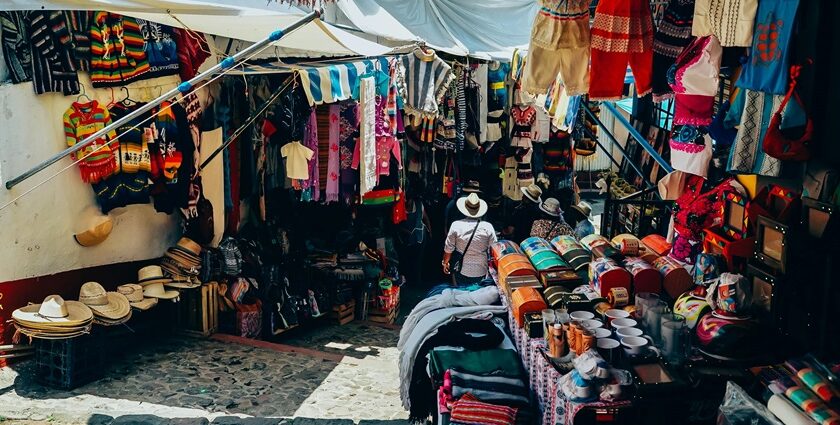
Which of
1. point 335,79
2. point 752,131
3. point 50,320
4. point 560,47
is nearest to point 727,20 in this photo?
point 752,131

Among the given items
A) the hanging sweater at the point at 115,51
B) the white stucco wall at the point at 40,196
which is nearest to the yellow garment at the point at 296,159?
the white stucco wall at the point at 40,196

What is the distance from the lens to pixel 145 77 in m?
8.12

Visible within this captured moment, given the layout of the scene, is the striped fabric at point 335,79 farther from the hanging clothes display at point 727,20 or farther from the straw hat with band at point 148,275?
the hanging clothes display at point 727,20

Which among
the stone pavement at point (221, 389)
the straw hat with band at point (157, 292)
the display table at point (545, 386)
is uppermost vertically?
the display table at point (545, 386)

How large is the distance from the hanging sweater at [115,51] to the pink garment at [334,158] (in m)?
2.15

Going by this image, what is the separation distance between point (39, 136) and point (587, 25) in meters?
5.18

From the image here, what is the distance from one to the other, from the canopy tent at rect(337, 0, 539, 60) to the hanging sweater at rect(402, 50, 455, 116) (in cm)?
52

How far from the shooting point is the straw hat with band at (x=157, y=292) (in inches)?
330

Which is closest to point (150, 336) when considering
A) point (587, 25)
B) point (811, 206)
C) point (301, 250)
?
point (301, 250)

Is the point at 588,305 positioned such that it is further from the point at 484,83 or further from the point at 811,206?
the point at 484,83

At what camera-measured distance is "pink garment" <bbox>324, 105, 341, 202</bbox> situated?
30.3 ft

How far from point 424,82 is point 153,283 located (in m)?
3.87

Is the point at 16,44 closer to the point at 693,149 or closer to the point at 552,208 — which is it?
the point at 693,149

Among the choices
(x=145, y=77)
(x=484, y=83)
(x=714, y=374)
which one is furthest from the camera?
(x=484, y=83)
